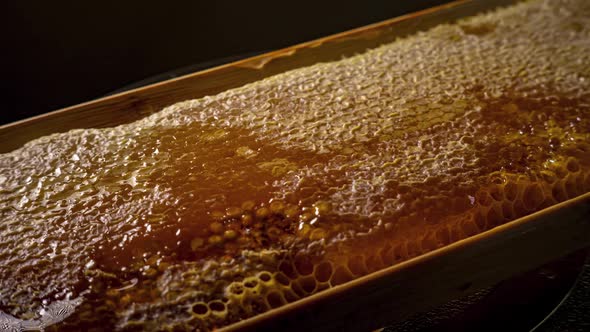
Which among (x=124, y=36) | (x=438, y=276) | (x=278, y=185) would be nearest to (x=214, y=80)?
(x=278, y=185)

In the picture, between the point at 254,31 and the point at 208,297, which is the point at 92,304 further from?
the point at 254,31

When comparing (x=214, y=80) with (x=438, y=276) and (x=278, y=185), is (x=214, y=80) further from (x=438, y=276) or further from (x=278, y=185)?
(x=438, y=276)

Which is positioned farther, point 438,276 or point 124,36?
point 124,36

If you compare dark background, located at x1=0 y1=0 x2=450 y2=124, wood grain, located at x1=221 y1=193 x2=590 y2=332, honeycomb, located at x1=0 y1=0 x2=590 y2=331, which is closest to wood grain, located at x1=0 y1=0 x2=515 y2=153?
honeycomb, located at x1=0 y1=0 x2=590 y2=331

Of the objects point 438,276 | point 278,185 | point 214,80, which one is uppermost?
point 214,80

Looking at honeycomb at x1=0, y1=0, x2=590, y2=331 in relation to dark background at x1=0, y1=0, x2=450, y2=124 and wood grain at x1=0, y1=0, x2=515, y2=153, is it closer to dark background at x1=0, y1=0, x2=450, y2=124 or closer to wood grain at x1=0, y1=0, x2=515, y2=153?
Result: wood grain at x1=0, y1=0, x2=515, y2=153

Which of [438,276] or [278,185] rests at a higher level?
[278,185]

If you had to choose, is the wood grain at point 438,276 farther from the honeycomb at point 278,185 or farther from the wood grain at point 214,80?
the wood grain at point 214,80
